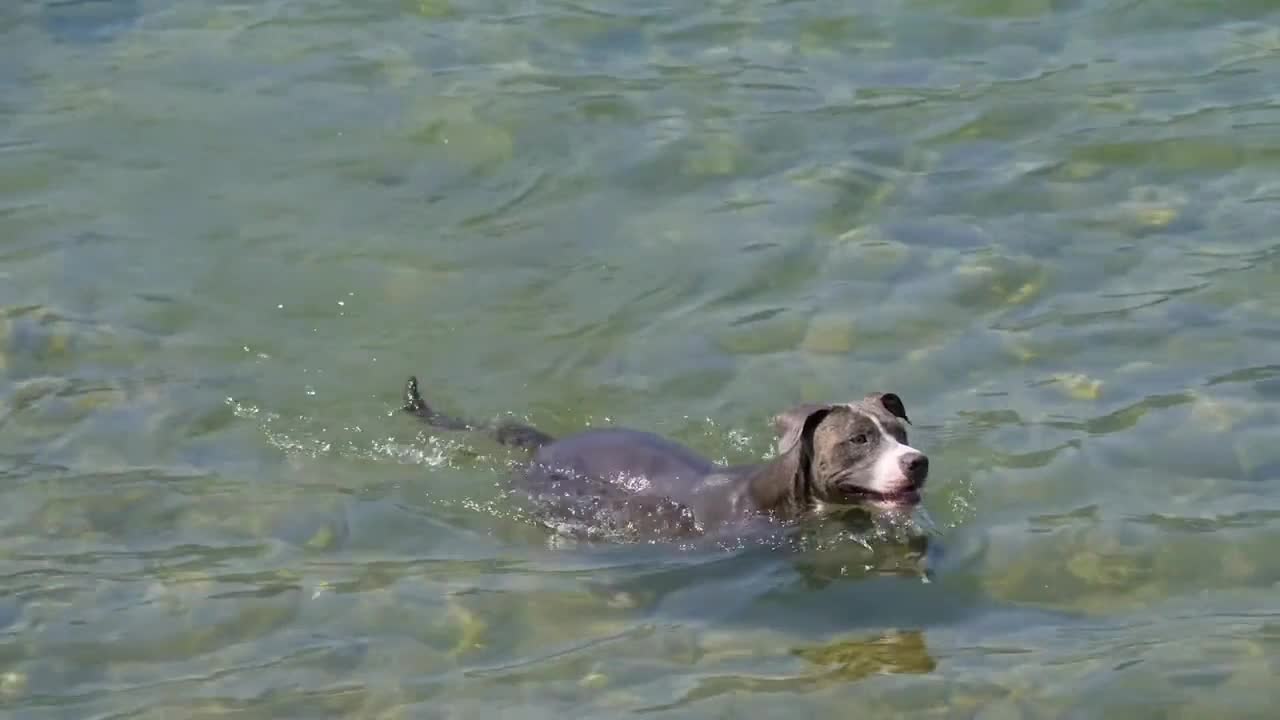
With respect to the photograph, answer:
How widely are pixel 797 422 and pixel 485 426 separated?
1.86m

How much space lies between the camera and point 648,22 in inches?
534

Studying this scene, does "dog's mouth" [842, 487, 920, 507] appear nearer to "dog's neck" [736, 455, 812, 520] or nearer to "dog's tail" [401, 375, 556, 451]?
"dog's neck" [736, 455, 812, 520]

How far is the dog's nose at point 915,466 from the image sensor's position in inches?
287

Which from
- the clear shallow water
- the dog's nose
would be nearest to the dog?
the dog's nose

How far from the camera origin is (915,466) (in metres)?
7.28

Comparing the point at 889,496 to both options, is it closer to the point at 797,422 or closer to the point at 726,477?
the point at 797,422

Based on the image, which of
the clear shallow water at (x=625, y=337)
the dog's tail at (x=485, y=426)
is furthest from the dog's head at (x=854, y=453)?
the dog's tail at (x=485, y=426)

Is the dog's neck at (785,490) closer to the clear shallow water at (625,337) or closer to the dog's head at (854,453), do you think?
the dog's head at (854,453)

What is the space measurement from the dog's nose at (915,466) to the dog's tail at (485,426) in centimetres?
202

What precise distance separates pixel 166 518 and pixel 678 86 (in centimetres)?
559

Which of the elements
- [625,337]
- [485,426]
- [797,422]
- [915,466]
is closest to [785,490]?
[797,422]

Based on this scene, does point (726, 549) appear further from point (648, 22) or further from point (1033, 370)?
point (648, 22)

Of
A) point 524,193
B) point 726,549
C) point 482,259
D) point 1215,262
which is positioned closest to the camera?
point 726,549

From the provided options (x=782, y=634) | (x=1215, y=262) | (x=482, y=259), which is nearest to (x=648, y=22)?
A: (x=482, y=259)
